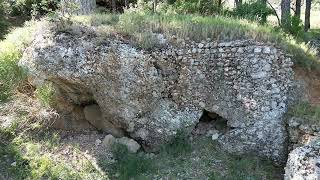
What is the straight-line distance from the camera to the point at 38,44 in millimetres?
7137

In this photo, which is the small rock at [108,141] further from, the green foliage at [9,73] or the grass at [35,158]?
the green foliage at [9,73]

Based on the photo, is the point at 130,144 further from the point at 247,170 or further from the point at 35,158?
the point at 247,170

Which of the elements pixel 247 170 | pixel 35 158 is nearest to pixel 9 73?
pixel 35 158

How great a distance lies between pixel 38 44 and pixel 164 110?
2.58 m

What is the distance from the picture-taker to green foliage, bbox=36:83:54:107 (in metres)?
7.25

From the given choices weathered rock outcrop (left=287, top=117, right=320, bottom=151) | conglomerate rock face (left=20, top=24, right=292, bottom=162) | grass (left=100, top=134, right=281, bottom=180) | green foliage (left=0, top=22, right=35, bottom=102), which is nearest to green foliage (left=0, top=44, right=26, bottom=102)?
green foliage (left=0, top=22, right=35, bottom=102)

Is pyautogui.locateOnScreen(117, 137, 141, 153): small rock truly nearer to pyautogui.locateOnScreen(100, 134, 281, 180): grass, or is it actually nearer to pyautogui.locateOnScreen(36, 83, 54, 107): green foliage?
pyautogui.locateOnScreen(100, 134, 281, 180): grass

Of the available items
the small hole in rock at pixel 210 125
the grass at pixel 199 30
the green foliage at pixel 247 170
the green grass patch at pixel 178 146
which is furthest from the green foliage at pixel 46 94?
the green foliage at pixel 247 170

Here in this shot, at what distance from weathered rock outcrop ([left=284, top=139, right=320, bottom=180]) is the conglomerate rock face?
3.35 ft

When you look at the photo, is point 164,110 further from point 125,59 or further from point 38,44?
point 38,44

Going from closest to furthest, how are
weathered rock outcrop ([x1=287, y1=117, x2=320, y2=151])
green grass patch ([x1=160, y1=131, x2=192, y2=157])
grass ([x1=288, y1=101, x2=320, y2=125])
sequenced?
weathered rock outcrop ([x1=287, y1=117, x2=320, y2=151]) < grass ([x1=288, y1=101, x2=320, y2=125]) < green grass patch ([x1=160, y1=131, x2=192, y2=157])

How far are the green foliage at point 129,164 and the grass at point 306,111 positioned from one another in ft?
8.69

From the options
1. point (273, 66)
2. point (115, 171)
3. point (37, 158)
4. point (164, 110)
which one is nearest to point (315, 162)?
point (273, 66)

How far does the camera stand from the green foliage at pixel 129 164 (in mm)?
6734
